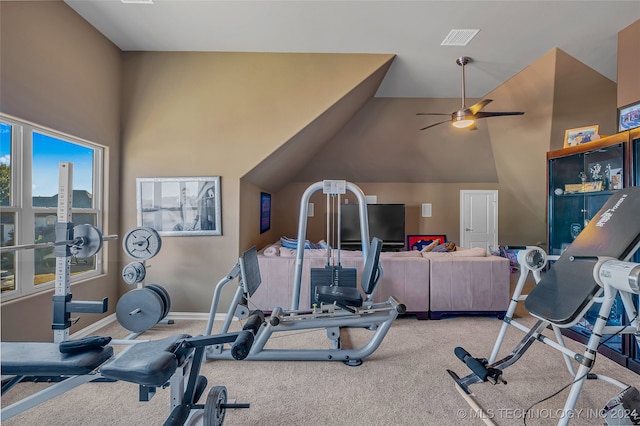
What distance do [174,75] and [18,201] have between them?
77.2 inches

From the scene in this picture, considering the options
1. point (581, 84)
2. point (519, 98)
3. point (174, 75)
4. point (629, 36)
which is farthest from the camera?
point (519, 98)

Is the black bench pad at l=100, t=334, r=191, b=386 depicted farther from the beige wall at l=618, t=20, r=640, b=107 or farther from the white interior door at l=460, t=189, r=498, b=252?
the white interior door at l=460, t=189, r=498, b=252

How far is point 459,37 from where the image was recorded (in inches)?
113

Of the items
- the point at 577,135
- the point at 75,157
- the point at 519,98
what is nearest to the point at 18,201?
the point at 75,157

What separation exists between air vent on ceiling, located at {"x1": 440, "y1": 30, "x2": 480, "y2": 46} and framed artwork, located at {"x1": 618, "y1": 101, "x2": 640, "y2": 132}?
62.3 inches

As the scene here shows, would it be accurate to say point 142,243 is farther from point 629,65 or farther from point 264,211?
point 629,65

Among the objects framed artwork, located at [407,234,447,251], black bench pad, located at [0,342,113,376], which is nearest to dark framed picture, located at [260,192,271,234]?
framed artwork, located at [407,234,447,251]

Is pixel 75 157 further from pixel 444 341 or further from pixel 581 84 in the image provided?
pixel 581 84

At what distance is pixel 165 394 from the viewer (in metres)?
1.94

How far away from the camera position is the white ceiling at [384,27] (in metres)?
2.48

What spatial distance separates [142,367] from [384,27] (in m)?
3.24

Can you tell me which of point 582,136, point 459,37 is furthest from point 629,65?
point 459,37

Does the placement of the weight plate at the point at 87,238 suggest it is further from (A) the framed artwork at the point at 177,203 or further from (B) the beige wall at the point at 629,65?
(B) the beige wall at the point at 629,65

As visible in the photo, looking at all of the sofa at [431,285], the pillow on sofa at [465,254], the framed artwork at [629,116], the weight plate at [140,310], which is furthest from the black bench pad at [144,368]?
the framed artwork at [629,116]
